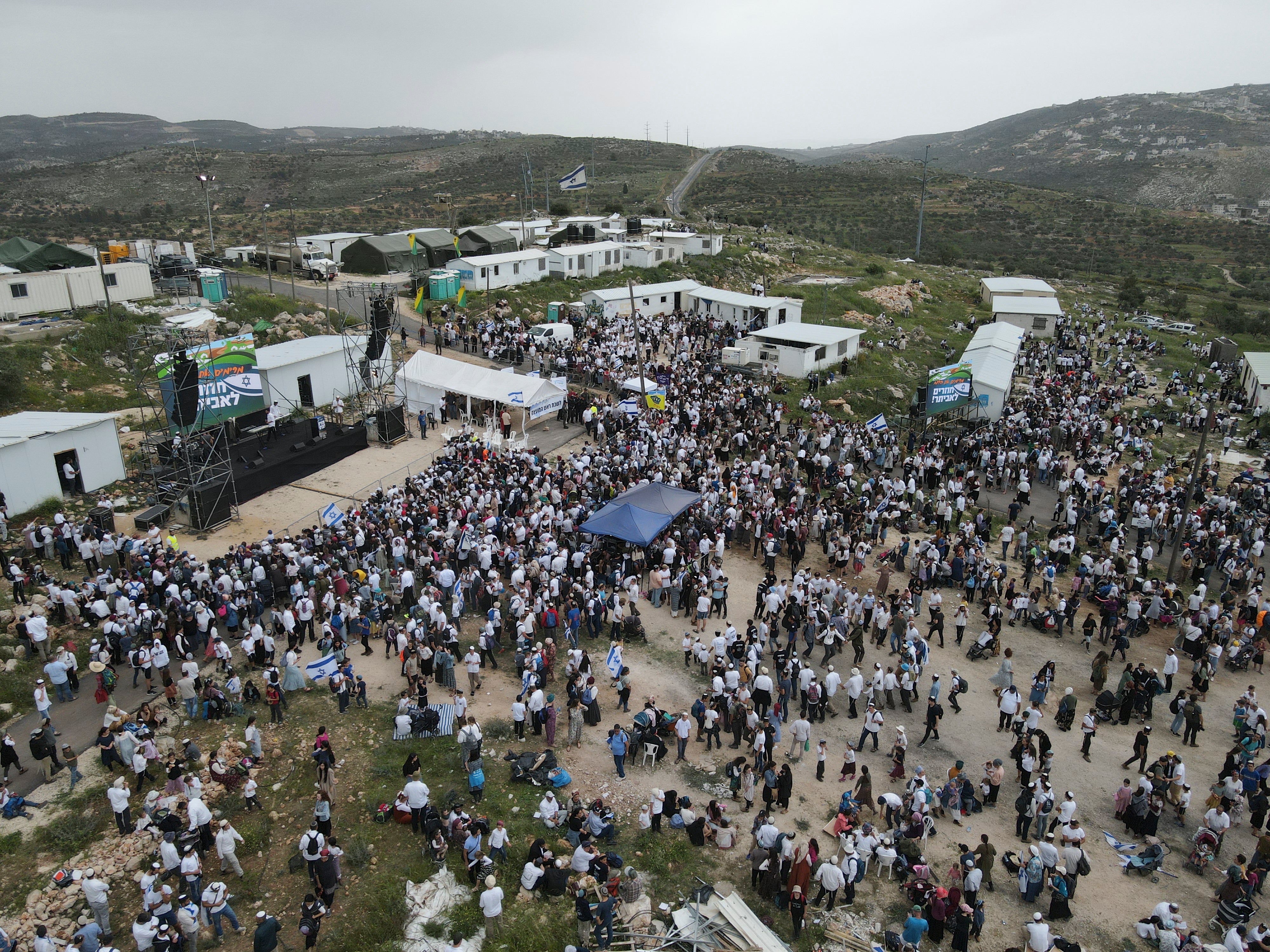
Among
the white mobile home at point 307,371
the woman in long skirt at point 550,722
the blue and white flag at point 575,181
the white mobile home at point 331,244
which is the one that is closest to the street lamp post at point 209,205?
the white mobile home at point 331,244

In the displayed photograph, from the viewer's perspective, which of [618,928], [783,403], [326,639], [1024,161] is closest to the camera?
[618,928]

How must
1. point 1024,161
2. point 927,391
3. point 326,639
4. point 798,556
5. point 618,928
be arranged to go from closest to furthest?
1. point 618,928
2. point 326,639
3. point 798,556
4. point 927,391
5. point 1024,161

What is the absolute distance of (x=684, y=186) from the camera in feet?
345

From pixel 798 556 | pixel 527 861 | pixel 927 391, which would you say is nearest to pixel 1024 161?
pixel 927 391

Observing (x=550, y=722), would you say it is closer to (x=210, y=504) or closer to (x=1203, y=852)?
(x=1203, y=852)

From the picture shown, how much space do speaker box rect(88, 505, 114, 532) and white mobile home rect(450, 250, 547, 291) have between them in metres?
26.9

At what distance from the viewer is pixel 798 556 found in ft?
68.4

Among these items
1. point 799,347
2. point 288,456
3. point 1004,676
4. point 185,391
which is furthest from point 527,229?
point 1004,676

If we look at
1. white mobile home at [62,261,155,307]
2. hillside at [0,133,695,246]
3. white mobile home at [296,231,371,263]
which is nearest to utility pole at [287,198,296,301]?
white mobile home at [296,231,371,263]

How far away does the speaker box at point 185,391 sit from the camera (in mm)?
20719

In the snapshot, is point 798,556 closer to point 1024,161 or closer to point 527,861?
point 527,861

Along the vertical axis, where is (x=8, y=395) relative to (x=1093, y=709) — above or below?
above

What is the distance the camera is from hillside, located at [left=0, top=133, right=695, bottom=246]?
7350cm

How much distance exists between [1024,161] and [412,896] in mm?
207633
